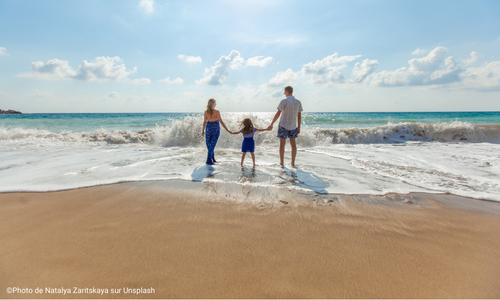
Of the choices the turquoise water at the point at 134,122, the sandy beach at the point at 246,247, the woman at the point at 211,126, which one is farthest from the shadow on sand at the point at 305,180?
the turquoise water at the point at 134,122

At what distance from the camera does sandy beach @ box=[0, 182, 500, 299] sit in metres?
1.69

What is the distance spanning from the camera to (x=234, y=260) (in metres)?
1.97

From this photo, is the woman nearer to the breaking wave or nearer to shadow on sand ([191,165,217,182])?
shadow on sand ([191,165,217,182])

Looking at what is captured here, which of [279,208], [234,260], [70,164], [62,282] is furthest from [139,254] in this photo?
[70,164]

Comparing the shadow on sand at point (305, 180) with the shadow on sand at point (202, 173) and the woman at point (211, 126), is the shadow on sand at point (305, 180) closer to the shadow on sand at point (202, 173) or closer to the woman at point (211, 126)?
the shadow on sand at point (202, 173)

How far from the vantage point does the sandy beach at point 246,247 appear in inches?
66.4

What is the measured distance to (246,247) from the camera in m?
2.16

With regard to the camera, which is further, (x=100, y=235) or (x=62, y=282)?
(x=100, y=235)

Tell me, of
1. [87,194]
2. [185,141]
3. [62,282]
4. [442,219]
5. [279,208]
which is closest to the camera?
[62,282]

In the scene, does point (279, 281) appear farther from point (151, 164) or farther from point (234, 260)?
point (151, 164)

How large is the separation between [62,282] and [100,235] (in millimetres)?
671

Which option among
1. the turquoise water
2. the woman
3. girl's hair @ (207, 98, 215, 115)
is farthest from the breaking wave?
girl's hair @ (207, 98, 215, 115)

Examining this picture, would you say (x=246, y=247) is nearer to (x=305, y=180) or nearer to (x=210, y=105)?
(x=305, y=180)

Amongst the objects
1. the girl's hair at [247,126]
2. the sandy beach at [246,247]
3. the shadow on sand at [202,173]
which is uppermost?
the girl's hair at [247,126]
